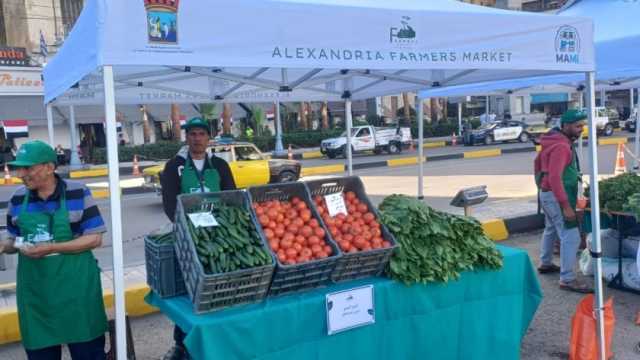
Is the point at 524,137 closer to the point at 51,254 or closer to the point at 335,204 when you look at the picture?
the point at 335,204

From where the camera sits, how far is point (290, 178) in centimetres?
1631

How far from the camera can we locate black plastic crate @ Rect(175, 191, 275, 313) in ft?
9.88

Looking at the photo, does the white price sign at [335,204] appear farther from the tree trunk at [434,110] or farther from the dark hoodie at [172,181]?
the tree trunk at [434,110]

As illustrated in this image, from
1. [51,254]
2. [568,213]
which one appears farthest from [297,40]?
[568,213]

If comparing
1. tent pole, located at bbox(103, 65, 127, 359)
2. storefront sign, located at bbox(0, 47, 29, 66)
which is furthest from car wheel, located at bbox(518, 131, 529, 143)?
tent pole, located at bbox(103, 65, 127, 359)

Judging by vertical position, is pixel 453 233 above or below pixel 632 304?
above

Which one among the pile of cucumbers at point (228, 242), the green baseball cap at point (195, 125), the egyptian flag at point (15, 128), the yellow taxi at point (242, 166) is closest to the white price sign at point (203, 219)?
the pile of cucumbers at point (228, 242)

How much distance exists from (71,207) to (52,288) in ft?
1.50

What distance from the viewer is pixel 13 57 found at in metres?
25.7

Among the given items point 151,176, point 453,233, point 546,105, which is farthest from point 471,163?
point 546,105

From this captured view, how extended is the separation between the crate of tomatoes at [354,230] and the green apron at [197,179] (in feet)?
2.65

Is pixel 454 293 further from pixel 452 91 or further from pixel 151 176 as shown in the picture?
pixel 151 176

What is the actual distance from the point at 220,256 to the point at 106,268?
5.02 meters

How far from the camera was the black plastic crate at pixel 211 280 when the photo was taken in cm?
301
